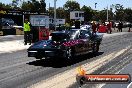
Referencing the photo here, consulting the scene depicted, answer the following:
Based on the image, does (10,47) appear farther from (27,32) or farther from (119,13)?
(119,13)

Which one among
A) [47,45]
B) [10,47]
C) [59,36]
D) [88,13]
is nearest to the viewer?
[47,45]

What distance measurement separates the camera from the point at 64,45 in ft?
46.5

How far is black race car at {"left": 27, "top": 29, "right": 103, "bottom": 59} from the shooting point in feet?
45.5

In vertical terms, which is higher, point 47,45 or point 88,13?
point 88,13

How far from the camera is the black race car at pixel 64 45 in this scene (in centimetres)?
1388

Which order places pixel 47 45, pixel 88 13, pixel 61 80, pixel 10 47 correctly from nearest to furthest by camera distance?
1. pixel 61 80
2. pixel 47 45
3. pixel 10 47
4. pixel 88 13

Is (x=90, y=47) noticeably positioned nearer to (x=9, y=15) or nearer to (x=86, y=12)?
(x=9, y=15)

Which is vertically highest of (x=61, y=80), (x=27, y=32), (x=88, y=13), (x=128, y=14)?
(x=88, y=13)

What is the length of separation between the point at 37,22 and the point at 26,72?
58.4 ft

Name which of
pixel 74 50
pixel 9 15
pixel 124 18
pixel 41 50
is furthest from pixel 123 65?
pixel 124 18

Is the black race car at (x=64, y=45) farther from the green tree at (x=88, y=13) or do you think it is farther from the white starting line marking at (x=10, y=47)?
the green tree at (x=88, y=13)

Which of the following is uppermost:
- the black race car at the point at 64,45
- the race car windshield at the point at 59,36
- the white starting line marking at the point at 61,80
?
the race car windshield at the point at 59,36

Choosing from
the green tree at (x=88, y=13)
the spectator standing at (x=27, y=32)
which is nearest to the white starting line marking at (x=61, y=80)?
the spectator standing at (x=27, y=32)

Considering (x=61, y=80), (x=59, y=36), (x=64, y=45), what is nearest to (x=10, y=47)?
(x=59, y=36)
